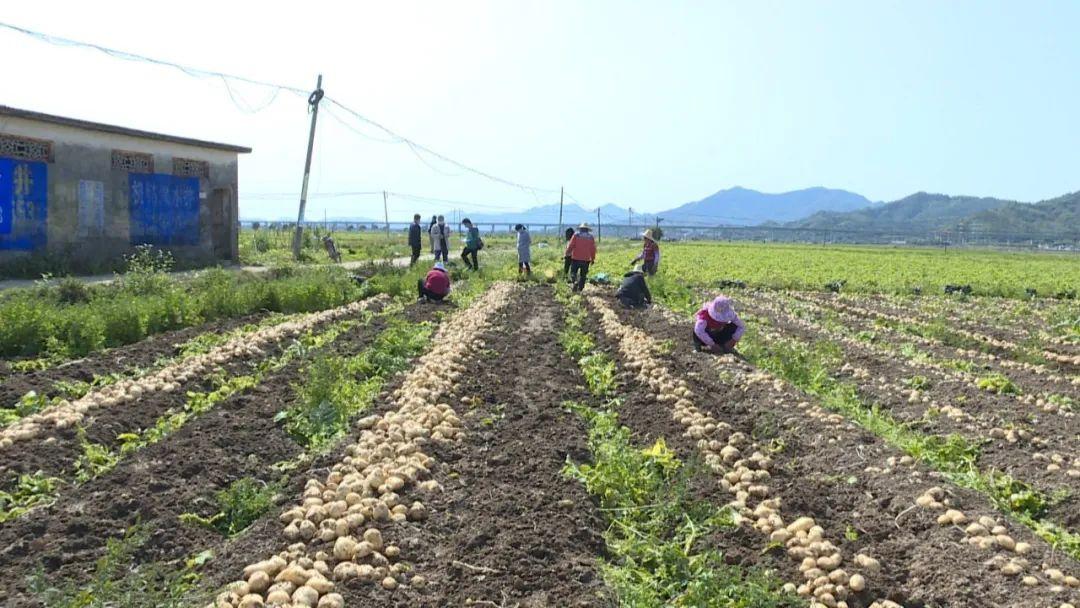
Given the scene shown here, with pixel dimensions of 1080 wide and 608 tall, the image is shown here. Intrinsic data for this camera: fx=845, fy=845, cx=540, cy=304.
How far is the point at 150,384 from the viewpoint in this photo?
7793mm

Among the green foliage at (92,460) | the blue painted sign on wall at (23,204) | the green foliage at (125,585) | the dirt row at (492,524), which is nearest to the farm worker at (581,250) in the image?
the dirt row at (492,524)

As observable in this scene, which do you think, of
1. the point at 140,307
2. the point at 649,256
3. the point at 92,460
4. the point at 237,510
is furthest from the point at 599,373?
the point at 649,256

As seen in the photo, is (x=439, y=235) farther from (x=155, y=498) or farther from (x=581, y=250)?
(x=155, y=498)

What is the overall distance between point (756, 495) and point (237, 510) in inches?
129

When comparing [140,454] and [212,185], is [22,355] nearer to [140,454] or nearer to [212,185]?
[140,454]

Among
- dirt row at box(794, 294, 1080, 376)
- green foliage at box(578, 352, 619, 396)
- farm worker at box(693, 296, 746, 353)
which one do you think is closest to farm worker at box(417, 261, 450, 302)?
green foliage at box(578, 352, 619, 396)

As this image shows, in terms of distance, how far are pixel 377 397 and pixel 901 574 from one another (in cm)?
474

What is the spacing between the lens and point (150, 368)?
29.3 feet

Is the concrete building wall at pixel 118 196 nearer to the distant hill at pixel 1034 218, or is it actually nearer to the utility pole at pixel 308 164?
the utility pole at pixel 308 164

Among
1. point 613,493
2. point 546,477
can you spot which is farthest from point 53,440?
point 613,493

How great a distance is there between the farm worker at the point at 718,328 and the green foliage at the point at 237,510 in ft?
20.9

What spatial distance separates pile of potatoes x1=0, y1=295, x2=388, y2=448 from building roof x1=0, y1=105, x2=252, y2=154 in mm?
9104

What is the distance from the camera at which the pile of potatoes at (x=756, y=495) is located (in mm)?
4262

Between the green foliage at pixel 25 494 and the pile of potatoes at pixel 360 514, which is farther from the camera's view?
the green foliage at pixel 25 494
